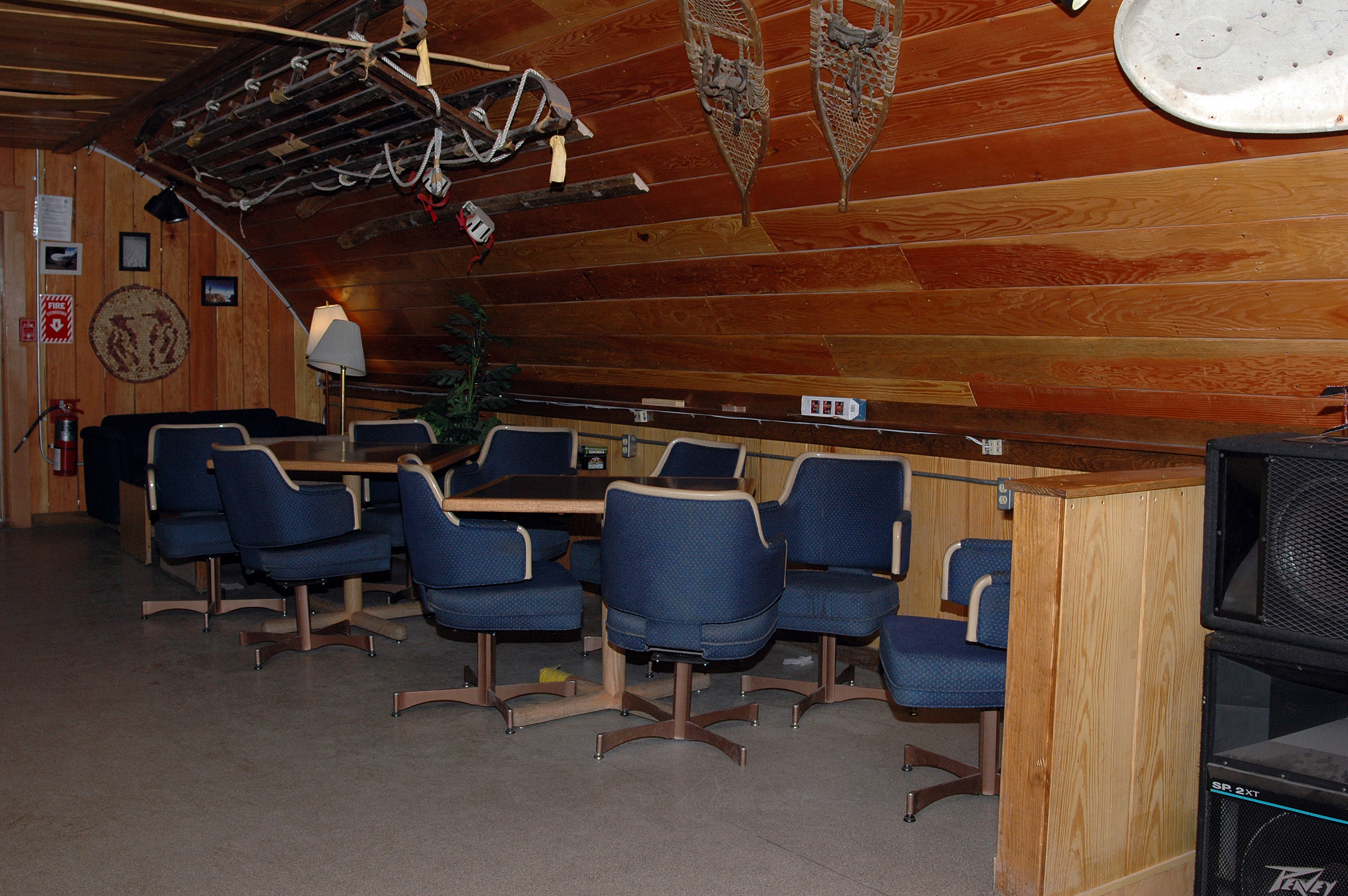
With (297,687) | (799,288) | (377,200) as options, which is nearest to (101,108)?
(377,200)

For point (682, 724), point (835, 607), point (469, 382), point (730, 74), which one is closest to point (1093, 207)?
point (730, 74)

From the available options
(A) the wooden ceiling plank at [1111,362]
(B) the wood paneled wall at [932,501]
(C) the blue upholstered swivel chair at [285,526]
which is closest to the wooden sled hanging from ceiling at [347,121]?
(C) the blue upholstered swivel chair at [285,526]

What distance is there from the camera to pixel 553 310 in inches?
234

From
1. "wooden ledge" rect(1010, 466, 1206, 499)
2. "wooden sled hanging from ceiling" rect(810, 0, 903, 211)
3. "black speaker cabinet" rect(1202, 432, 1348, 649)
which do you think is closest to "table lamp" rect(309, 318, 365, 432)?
"wooden sled hanging from ceiling" rect(810, 0, 903, 211)

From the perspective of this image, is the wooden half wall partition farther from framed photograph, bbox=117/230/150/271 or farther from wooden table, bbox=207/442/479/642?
framed photograph, bbox=117/230/150/271

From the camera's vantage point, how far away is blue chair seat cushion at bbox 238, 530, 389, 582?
453 centimetres

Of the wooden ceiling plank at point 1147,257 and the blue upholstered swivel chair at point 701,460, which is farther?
the blue upholstered swivel chair at point 701,460

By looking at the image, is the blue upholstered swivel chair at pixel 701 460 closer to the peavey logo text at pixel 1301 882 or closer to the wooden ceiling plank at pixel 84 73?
the peavey logo text at pixel 1301 882

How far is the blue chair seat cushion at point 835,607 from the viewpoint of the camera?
391 cm

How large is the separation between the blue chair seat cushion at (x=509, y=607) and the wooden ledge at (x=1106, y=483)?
1.76 m

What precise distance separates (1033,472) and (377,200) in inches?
155

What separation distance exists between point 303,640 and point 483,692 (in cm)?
122

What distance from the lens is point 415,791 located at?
338cm

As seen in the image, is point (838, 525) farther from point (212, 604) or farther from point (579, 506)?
point (212, 604)
